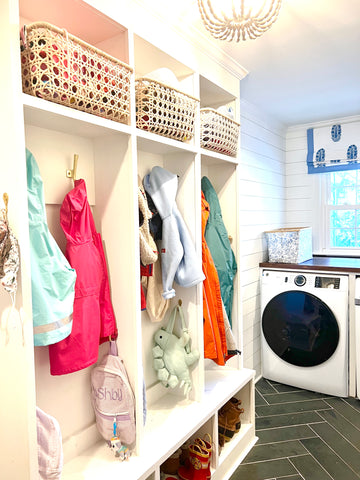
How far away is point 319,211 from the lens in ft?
12.5

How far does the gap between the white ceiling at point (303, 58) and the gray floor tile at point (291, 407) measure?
242cm

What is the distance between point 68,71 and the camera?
1218 mm

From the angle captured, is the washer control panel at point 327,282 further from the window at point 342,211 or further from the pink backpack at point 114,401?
the pink backpack at point 114,401

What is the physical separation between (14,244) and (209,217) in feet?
4.59

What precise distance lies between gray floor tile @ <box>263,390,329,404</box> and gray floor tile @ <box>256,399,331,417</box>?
0.16ft

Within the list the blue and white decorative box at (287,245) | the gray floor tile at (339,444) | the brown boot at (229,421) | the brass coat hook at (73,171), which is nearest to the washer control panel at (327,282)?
the blue and white decorative box at (287,245)

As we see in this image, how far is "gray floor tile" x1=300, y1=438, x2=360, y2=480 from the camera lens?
2037 millimetres

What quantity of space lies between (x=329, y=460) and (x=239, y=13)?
2.38 metres

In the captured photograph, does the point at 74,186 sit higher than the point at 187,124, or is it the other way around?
the point at 187,124

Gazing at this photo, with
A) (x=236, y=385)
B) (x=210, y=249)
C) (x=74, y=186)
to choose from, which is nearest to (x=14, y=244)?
(x=74, y=186)

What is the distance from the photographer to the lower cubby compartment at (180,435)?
1495 mm

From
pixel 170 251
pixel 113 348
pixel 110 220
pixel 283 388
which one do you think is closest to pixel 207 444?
pixel 113 348

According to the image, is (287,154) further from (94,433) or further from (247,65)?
(94,433)

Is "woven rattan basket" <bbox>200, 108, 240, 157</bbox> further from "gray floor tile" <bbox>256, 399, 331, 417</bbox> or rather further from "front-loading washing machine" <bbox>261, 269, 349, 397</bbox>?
"gray floor tile" <bbox>256, 399, 331, 417</bbox>
